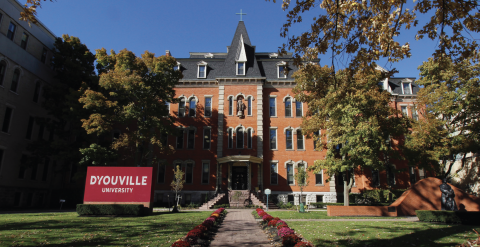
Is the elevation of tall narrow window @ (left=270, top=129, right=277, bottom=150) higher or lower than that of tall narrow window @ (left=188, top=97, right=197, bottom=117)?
lower

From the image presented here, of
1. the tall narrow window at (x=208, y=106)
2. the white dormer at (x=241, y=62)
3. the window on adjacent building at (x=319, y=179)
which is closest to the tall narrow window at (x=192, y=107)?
the tall narrow window at (x=208, y=106)

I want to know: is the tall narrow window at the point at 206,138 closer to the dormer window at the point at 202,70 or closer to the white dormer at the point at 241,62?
the dormer window at the point at 202,70

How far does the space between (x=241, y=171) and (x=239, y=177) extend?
70 cm

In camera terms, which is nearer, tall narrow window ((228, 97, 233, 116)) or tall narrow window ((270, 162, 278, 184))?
tall narrow window ((270, 162, 278, 184))

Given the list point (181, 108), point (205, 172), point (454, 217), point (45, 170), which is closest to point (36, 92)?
point (45, 170)

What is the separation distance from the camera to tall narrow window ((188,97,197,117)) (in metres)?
33.2

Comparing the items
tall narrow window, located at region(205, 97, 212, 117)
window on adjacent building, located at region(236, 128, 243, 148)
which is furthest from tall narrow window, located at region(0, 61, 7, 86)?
window on adjacent building, located at region(236, 128, 243, 148)

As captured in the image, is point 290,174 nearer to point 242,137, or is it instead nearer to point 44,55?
point 242,137

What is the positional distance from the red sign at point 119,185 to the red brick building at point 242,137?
11.5 meters

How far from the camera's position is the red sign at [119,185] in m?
18.6

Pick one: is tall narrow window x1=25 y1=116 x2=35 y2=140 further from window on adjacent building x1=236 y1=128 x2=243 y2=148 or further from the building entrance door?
window on adjacent building x1=236 y1=128 x2=243 y2=148

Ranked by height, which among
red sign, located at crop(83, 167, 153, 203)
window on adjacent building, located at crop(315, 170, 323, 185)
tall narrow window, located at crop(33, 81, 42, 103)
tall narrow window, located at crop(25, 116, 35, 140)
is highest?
tall narrow window, located at crop(33, 81, 42, 103)

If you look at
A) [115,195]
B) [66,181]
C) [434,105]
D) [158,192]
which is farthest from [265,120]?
[66,181]

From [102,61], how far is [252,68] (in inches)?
626
